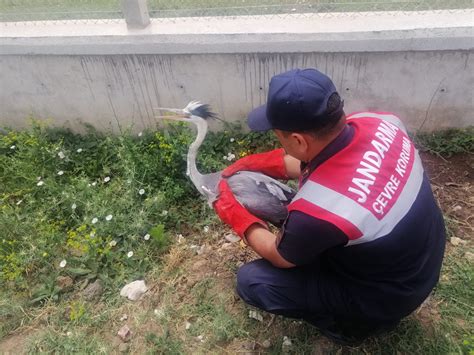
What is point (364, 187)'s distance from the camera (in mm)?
1520

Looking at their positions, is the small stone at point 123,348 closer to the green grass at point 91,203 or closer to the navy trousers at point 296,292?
the green grass at point 91,203

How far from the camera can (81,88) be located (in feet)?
10.9

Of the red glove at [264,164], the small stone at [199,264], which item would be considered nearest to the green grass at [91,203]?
the small stone at [199,264]

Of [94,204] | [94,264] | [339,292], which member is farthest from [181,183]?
[339,292]

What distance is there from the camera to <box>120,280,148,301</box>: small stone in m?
2.45

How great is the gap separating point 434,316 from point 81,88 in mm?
3029

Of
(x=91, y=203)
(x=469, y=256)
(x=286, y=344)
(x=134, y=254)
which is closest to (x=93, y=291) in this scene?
A: (x=134, y=254)

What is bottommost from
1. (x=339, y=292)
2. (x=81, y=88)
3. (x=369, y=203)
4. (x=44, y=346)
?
(x=44, y=346)

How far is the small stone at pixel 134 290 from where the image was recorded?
8.03ft

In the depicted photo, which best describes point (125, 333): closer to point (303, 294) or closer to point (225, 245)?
point (225, 245)

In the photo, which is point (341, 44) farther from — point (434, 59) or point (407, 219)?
point (407, 219)

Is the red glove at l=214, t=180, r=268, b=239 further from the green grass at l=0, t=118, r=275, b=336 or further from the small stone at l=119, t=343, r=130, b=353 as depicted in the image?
the small stone at l=119, t=343, r=130, b=353

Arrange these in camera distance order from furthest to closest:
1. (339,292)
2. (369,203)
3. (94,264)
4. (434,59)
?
1. (434,59)
2. (94,264)
3. (339,292)
4. (369,203)

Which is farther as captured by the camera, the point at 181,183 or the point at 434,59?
the point at 181,183
